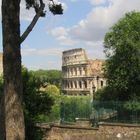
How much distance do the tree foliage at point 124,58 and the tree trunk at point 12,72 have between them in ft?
110

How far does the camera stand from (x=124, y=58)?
146 ft

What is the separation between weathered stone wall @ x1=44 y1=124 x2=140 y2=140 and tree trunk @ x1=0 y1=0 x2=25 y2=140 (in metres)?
16.2

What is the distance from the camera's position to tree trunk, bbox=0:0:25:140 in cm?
1022

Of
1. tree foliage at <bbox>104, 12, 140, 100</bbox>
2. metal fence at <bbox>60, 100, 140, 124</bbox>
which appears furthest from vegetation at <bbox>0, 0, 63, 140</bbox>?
tree foliage at <bbox>104, 12, 140, 100</bbox>

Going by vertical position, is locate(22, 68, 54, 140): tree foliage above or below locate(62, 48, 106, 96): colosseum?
below

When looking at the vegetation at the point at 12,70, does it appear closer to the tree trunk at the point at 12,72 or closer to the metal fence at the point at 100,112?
the tree trunk at the point at 12,72

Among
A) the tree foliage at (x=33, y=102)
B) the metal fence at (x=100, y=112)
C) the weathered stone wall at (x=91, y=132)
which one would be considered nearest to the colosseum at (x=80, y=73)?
the metal fence at (x=100, y=112)

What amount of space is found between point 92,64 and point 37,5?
9240 centimetres

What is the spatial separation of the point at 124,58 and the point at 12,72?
114ft

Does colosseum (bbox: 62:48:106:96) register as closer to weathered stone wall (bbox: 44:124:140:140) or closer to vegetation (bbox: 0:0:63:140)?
weathered stone wall (bbox: 44:124:140:140)

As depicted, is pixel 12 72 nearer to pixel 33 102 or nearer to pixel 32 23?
pixel 32 23

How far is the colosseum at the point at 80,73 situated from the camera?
339ft

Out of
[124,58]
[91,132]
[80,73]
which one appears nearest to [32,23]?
[91,132]

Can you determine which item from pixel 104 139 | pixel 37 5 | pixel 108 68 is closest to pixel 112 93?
pixel 108 68
